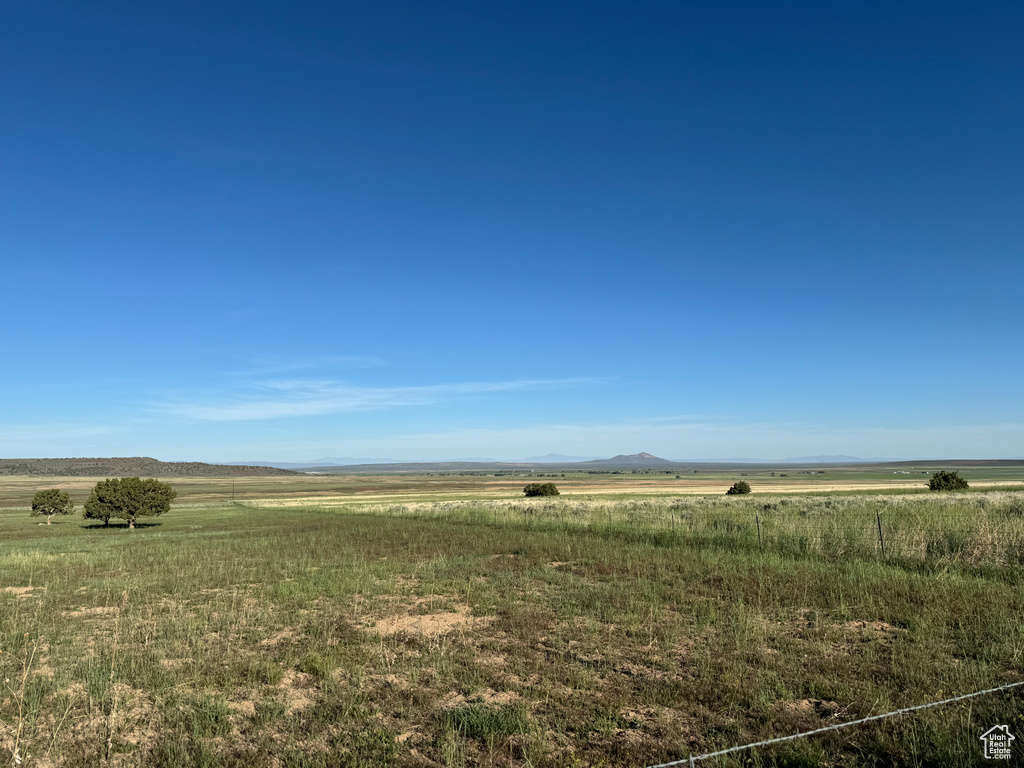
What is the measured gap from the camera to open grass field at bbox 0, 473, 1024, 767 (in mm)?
6480

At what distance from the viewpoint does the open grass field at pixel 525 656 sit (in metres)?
6.48

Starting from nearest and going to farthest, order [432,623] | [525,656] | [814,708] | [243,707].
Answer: [814,708]
[243,707]
[525,656]
[432,623]

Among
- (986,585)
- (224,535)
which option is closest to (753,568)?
(986,585)

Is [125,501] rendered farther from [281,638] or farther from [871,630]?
[871,630]

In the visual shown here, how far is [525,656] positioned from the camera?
9.36 m

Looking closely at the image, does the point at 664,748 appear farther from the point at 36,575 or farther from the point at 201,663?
the point at 36,575

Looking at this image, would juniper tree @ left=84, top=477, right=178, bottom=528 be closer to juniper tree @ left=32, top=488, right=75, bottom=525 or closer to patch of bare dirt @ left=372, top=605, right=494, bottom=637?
juniper tree @ left=32, top=488, right=75, bottom=525

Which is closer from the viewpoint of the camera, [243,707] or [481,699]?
[243,707]

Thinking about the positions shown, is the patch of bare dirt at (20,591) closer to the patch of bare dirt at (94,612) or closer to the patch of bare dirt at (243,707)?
the patch of bare dirt at (94,612)

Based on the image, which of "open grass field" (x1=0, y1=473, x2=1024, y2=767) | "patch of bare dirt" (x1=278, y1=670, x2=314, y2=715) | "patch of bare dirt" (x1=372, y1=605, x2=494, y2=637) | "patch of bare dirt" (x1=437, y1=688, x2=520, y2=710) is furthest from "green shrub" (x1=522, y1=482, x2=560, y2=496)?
"patch of bare dirt" (x1=437, y1=688, x2=520, y2=710)

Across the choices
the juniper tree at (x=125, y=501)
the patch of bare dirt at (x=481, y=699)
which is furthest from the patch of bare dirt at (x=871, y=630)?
the juniper tree at (x=125, y=501)

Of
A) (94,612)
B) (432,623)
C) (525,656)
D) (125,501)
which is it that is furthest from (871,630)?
(125,501)

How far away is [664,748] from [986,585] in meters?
11.0

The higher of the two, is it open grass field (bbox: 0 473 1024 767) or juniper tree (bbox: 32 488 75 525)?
open grass field (bbox: 0 473 1024 767)
